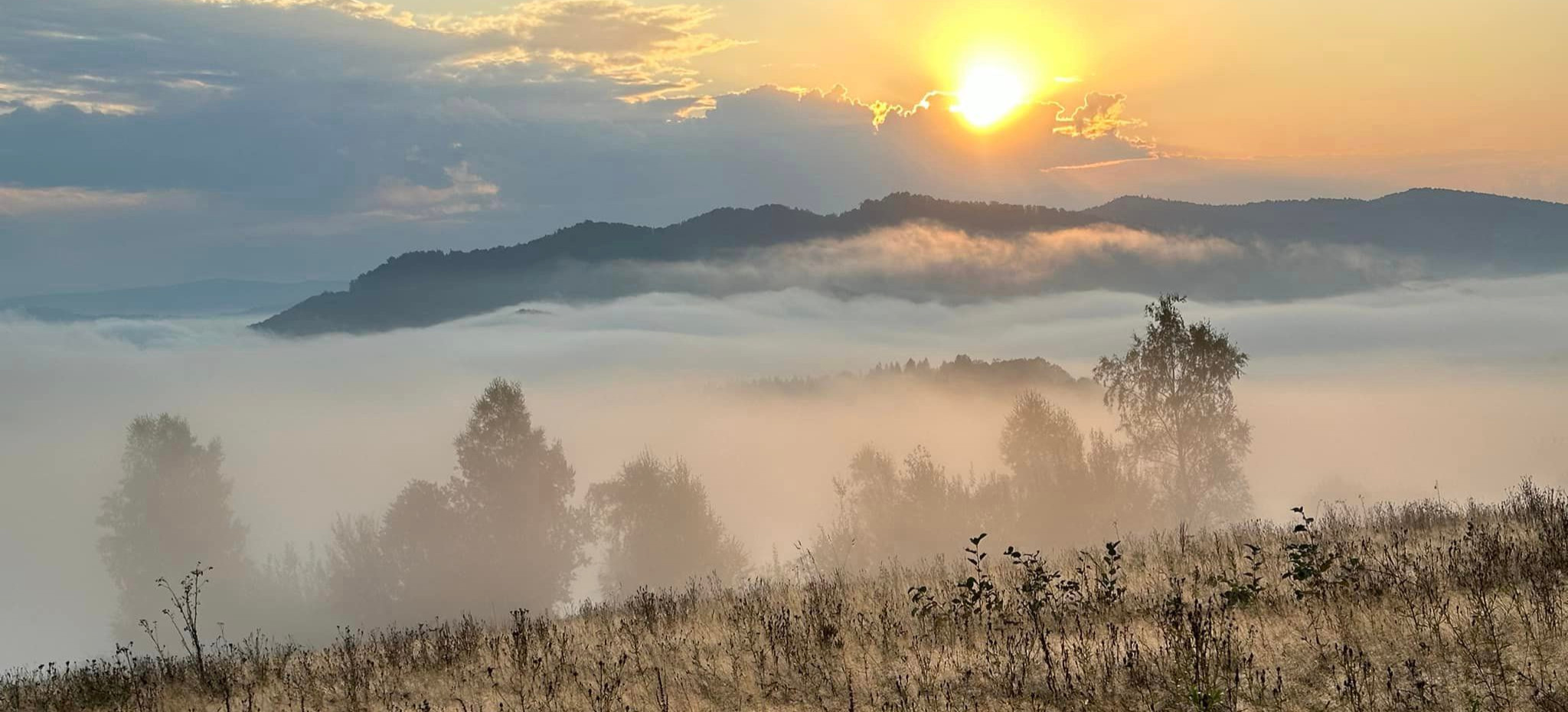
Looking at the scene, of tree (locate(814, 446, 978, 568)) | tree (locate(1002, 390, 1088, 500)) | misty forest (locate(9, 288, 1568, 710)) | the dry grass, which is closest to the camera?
the dry grass

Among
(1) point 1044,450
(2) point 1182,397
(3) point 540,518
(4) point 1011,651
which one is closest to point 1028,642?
(4) point 1011,651

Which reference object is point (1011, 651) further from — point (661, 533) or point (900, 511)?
point (661, 533)

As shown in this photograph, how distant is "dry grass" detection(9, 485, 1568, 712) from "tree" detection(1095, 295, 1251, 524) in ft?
145

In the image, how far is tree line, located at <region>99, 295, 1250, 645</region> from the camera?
8100 cm

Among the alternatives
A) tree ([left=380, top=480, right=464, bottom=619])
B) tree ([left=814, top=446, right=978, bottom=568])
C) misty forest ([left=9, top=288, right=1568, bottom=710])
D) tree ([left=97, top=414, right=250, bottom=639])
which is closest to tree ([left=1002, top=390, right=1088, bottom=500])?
tree ([left=814, top=446, right=978, bottom=568])

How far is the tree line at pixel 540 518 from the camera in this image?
81.0 metres

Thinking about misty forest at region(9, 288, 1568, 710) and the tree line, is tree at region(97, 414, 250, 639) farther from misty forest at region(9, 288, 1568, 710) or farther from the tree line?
misty forest at region(9, 288, 1568, 710)

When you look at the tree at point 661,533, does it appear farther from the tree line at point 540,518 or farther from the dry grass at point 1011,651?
the dry grass at point 1011,651

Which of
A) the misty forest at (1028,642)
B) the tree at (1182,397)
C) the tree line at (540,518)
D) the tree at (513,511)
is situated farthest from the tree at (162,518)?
the misty forest at (1028,642)

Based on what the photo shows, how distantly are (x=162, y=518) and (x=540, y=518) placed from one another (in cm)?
3000

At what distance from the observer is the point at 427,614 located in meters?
88.2

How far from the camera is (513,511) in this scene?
88.1 meters

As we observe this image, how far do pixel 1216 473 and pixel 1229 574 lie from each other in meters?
50.8

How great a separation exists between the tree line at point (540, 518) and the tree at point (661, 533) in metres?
0.13
